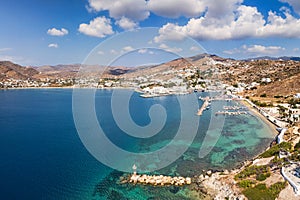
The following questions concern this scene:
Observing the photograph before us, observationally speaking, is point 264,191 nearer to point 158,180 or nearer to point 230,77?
point 158,180

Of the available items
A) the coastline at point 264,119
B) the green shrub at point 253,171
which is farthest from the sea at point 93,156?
the green shrub at point 253,171

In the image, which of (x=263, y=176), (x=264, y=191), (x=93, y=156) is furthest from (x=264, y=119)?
(x=93, y=156)

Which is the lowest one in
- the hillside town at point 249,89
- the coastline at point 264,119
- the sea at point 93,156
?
the sea at point 93,156

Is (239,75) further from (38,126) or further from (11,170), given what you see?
(11,170)

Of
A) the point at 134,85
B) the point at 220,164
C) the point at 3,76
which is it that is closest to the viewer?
the point at 220,164

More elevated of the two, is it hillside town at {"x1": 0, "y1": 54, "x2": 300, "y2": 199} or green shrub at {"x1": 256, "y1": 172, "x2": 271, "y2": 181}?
hillside town at {"x1": 0, "y1": 54, "x2": 300, "y2": 199}

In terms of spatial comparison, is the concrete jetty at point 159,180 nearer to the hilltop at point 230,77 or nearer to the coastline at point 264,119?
the coastline at point 264,119

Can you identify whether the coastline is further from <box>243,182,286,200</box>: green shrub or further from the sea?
<box>243,182,286,200</box>: green shrub

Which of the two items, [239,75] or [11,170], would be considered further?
[239,75]

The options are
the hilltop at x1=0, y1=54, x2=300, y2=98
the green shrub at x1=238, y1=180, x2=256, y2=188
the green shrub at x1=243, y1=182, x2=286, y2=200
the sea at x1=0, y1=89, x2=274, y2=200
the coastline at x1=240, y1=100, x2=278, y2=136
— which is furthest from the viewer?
the hilltop at x1=0, y1=54, x2=300, y2=98

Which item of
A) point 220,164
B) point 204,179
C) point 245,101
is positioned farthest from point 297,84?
point 204,179


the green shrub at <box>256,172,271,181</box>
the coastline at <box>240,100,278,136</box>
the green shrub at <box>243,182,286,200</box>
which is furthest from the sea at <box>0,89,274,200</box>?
the green shrub at <box>256,172,271,181</box>
